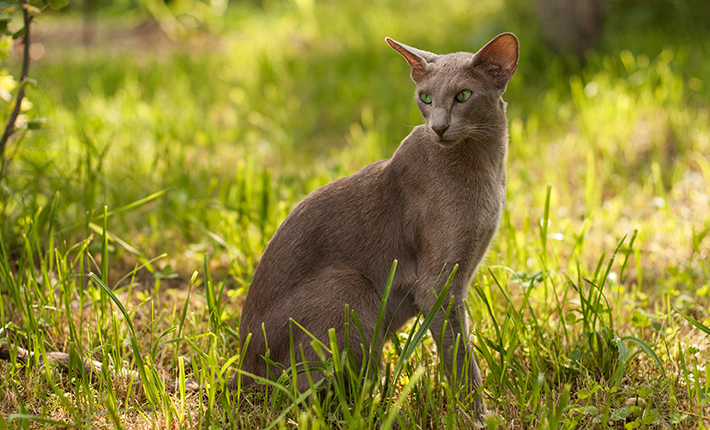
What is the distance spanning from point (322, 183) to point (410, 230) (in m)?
1.54

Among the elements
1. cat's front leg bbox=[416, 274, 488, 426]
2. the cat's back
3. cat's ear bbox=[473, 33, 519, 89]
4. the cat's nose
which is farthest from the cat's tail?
cat's ear bbox=[473, 33, 519, 89]

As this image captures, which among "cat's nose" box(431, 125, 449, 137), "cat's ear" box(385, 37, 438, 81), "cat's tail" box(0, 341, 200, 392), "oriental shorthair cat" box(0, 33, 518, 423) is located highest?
"cat's ear" box(385, 37, 438, 81)

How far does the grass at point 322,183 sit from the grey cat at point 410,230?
0.46 feet

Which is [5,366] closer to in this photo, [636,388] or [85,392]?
[85,392]

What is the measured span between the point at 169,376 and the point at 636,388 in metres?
1.67

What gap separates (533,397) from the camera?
69.1 inches

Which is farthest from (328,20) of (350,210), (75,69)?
(350,210)

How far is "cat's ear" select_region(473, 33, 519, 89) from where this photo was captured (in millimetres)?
1744

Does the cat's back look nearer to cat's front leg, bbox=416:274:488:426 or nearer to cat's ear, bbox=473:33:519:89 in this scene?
cat's front leg, bbox=416:274:488:426

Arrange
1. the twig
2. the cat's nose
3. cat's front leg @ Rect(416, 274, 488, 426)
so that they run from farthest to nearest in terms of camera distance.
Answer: the twig
cat's front leg @ Rect(416, 274, 488, 426)
the cat's nose

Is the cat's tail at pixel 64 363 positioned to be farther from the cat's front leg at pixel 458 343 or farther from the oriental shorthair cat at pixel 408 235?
the cat's front leg at pixel 458 343

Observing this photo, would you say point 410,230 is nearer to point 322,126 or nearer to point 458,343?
point 458,343

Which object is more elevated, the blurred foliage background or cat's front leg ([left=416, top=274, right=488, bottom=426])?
the blurred foliage background

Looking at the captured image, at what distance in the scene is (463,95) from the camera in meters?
1.80
